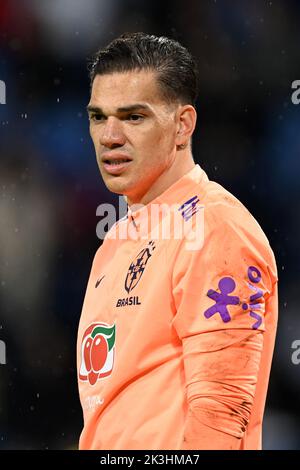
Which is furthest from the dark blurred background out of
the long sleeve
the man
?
the long sleeve

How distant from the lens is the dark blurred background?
4027 millimetres

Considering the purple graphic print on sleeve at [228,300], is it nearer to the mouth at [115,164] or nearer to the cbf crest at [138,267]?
the cbf crest at [138,267]

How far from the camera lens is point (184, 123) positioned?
75.2 inches

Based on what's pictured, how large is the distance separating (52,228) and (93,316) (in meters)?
2.34

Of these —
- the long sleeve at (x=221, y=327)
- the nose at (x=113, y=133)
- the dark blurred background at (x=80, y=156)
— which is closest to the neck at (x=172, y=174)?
the nose at (x=113, y=133)

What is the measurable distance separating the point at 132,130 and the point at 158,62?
0.55ft

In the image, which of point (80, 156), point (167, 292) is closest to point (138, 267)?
point (167, 292)

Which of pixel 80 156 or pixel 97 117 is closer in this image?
pixel 97 117

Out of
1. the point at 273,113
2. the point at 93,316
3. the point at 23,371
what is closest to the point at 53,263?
the point at 23,371

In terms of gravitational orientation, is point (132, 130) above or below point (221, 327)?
above

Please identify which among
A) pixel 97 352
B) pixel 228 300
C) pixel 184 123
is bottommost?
pixel 97 352

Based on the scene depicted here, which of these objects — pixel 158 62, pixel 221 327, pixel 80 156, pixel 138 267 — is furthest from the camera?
pixel 80 156

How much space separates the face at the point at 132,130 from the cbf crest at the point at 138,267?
18cm

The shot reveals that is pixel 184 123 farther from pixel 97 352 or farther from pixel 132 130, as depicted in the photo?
pixel 97 352
